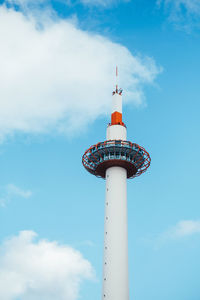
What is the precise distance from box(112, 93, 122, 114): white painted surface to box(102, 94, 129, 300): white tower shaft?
13919mm

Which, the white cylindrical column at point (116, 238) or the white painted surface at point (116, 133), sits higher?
the white painted surface at point (116, 133)

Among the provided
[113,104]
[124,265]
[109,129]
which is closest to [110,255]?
[124,265]

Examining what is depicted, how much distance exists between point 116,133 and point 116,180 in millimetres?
10117

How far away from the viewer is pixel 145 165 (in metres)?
71.6

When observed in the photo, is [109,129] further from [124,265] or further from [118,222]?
[124,265]

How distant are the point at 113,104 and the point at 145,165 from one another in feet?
47.9

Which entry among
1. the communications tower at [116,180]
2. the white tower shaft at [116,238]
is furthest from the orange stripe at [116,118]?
the white tower shaft at [116,238]

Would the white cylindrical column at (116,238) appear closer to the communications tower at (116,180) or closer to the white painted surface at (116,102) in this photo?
the communications tower at (116,180)

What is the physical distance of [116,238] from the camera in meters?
60.8

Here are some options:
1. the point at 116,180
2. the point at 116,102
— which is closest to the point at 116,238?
the point at 116,180

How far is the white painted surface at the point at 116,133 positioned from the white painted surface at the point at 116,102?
4691 mm

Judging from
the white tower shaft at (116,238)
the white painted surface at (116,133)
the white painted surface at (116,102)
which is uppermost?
the white painted surface at (116,102)

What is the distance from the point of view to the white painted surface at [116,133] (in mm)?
71562

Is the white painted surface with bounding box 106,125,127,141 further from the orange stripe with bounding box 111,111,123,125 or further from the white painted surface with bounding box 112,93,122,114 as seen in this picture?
the white painted surface with bounding box 112,93,122,114
